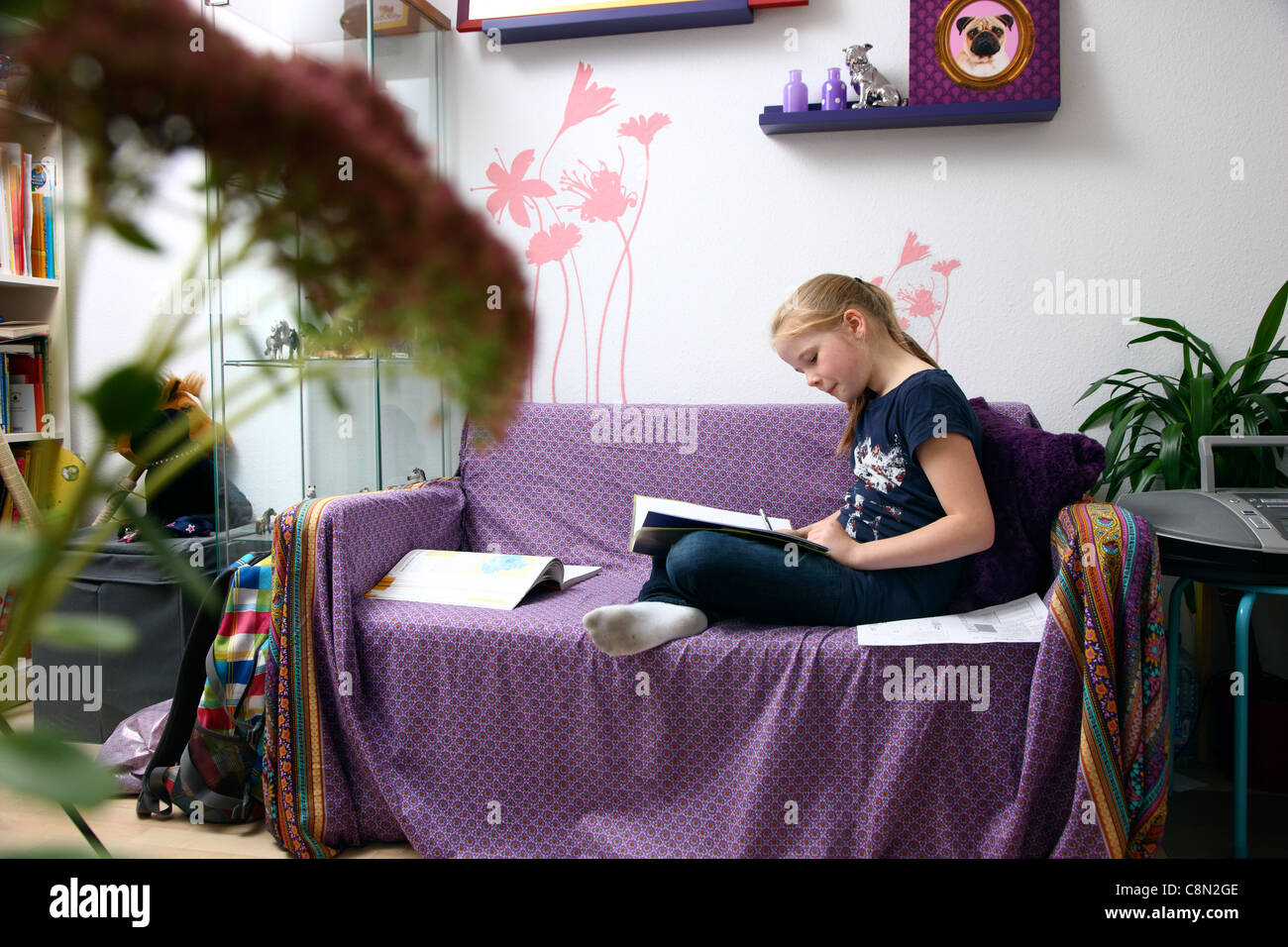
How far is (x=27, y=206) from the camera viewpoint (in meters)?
0.39

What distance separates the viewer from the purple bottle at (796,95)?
2236 mm

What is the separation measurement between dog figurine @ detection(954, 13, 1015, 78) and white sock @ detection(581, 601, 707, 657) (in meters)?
1.50

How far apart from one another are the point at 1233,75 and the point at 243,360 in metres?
2.29

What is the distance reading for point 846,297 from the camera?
5.80 ft

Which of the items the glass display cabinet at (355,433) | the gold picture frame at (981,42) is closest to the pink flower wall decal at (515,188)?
the glass display cabinet at (355,433)

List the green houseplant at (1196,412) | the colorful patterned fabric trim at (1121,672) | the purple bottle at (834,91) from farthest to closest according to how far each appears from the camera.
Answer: the purple bottle at (834,91)
the green houseplant at (1196,412)
the colorful patterned fabric trim at (1121,672)

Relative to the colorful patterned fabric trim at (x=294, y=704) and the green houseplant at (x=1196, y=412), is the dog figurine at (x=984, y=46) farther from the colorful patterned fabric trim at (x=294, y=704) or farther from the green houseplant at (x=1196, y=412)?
the colorful patterned fabric trim at (x=294, y=704)

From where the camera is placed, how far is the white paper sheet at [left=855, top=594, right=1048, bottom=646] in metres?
1.48

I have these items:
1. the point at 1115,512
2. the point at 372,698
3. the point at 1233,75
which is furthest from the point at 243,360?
the point at 1233,75

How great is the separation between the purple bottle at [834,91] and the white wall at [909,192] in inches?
4.2

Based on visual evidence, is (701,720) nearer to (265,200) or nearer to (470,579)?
(470,579)

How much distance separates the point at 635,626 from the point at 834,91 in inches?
56.2

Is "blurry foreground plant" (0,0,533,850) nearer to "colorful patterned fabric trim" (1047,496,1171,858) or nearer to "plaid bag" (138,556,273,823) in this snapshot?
"colorful patterned fabric trim" (1047,496,1171,858)
